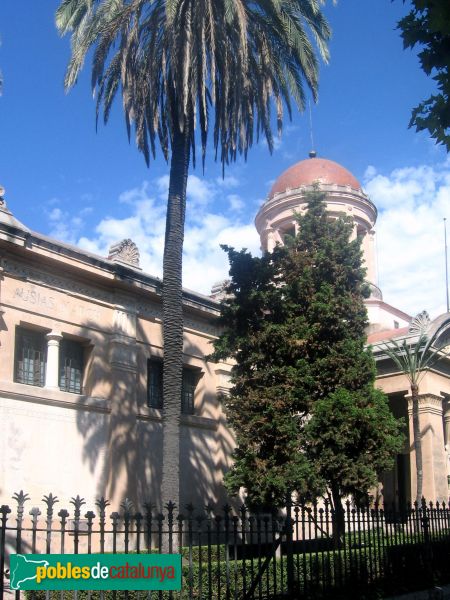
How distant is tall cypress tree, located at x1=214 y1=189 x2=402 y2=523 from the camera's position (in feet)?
54.7

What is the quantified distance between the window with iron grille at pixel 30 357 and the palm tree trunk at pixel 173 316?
388 centimetres

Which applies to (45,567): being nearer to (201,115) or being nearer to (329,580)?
(329,580)

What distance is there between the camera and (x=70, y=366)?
18703 millimetres

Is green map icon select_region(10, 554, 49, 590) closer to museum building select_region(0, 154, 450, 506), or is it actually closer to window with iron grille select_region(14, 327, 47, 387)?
museum building select_region(0, 154, 450, 506)

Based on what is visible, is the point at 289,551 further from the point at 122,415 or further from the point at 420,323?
the point at 420,323

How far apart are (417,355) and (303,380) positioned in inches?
441

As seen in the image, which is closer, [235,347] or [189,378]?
[235,347]

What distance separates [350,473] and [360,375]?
2.44m

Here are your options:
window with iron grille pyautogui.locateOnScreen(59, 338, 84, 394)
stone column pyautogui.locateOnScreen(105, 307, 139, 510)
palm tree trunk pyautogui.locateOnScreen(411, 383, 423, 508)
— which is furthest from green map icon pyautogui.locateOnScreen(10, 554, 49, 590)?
palm tree trunk pyautogui.locateOnScreen(411, 383, 423, 508)

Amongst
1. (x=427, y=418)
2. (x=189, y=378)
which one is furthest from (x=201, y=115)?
(x=427, y=418)

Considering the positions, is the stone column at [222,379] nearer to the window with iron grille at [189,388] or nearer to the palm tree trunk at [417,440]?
the window with iron grille at [189,388]

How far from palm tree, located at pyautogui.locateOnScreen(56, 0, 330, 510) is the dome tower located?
1814cm

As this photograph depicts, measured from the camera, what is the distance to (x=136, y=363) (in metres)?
20.0

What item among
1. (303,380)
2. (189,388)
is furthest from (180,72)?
(189,388)
